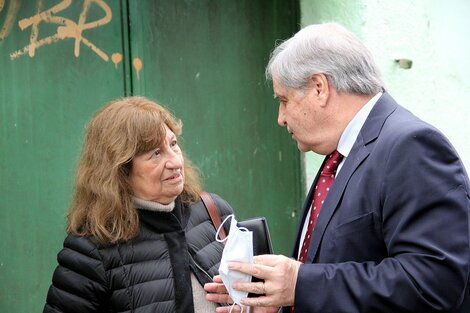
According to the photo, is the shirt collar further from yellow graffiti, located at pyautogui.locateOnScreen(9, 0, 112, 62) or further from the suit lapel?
yellow graffiti, located at pyautogui.locateOnScreen(9, 0, 112, 62)

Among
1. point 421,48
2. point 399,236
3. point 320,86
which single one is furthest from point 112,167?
point 421,48

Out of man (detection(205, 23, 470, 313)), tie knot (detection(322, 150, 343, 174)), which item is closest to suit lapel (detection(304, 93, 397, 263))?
man (detection(205, 23, 470, 313))

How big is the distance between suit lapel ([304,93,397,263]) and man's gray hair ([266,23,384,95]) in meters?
0.08

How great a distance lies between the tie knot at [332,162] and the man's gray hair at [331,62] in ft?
0.75

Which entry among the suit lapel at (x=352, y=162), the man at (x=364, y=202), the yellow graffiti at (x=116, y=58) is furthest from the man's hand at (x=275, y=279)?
the yellow graffiti at (x=116, y=58)

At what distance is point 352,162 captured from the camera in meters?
2.22

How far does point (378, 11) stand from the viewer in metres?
4.46

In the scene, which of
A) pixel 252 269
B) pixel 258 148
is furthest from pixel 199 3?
pixel 252 269

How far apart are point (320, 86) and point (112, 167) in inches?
38.3

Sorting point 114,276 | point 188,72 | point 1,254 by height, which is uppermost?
point 188,72

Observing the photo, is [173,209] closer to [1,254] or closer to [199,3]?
[1,254]

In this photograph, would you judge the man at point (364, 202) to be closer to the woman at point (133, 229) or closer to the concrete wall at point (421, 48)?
the woman at point (133, 229)

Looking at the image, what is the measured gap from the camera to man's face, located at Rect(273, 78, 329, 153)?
2295 mm

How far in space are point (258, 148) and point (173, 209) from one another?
1.68m
